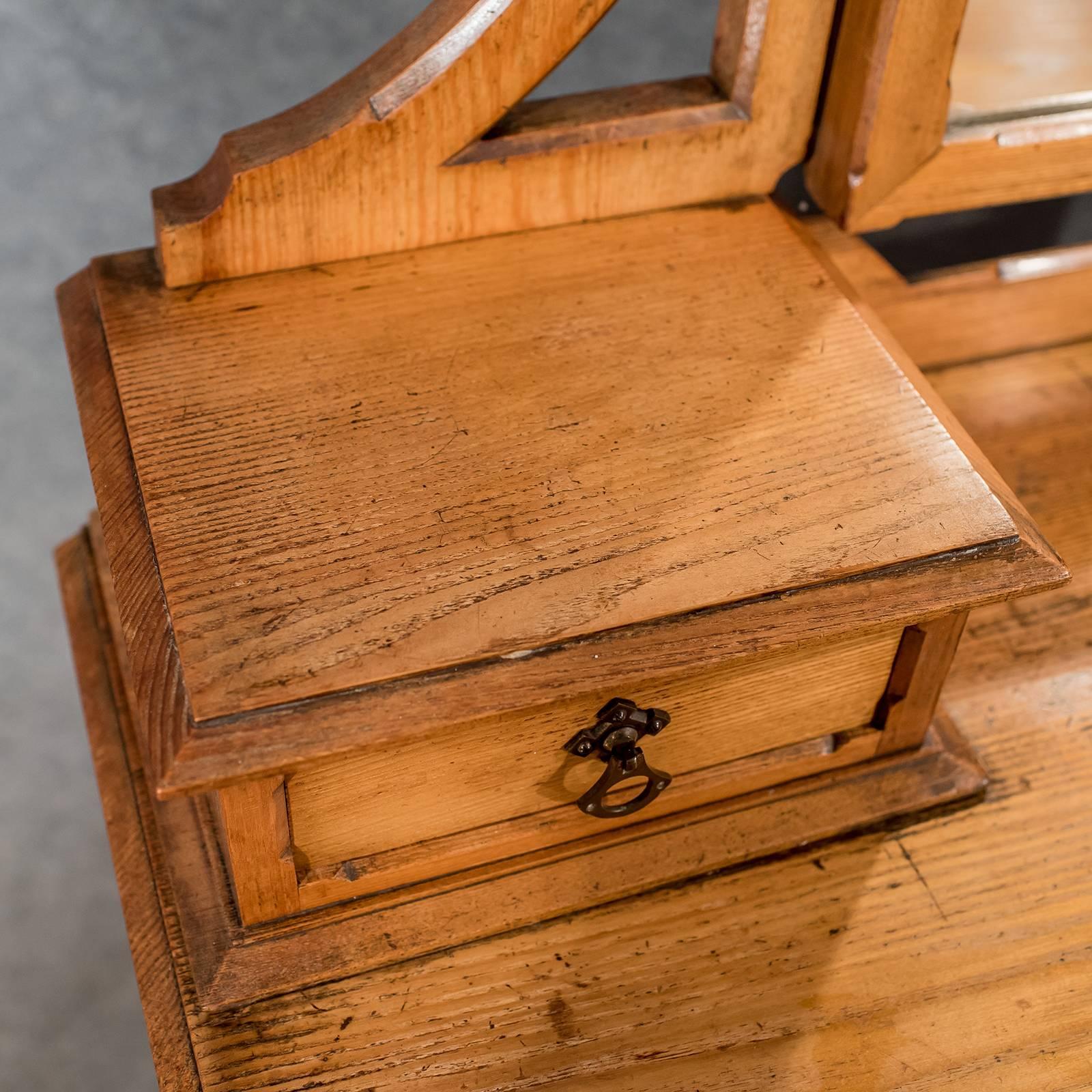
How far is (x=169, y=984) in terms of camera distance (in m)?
0.70

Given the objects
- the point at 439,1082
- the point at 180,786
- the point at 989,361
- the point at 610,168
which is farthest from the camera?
the point at 989,361

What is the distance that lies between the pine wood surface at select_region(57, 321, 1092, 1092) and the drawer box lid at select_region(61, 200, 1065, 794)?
0.62ft

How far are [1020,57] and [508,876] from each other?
58 cm

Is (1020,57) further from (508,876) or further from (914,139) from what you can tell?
→ (508,876)

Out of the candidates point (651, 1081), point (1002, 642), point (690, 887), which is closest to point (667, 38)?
point (1002, 642)

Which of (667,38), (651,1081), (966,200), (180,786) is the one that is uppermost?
(667,38)

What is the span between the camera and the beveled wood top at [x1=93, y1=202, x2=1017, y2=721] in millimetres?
601

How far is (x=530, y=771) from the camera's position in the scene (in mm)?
685

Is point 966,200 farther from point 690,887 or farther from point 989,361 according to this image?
point 690,887

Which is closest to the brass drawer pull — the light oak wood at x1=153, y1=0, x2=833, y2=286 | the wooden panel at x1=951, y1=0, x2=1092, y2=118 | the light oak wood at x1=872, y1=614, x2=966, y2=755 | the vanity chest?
the vanity chest

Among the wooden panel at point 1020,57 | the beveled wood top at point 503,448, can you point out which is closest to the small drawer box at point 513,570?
the beveled wood top at point 503,448

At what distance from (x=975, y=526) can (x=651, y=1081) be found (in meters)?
0.30

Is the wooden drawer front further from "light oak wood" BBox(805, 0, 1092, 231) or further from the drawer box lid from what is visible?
"light oak wood" BBox(805, 0, 1092, 231)

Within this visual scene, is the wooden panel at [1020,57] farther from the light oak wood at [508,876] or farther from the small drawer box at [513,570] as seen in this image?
the light oak wood at [508,876]
